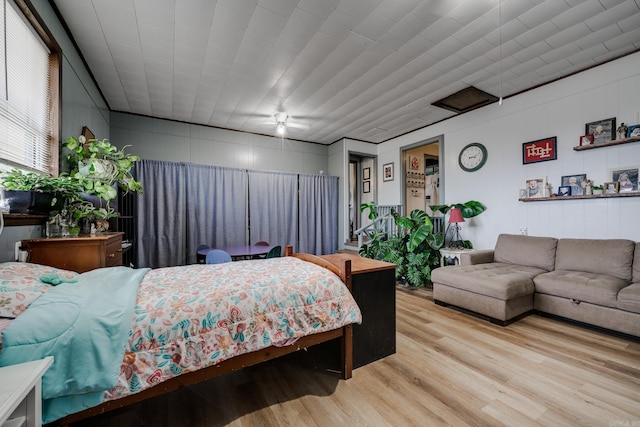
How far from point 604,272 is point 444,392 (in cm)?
255

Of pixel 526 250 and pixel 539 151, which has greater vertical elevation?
pixel 539 151

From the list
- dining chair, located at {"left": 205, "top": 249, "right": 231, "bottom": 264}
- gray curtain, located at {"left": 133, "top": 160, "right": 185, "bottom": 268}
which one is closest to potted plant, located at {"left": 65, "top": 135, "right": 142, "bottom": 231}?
dining chair, located at {"left": 205, "top": 249, "right": 231, "bottom": 264}

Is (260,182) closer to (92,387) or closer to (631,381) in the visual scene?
(92,387)

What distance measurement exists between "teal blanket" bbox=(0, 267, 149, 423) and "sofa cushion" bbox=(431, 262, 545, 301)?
313 cm

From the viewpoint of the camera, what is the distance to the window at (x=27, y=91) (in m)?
1.65

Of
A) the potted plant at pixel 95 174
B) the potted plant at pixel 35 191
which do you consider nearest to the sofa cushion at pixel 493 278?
the potted plant at pixel 95 174

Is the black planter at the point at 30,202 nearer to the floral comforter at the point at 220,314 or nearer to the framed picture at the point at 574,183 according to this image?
the floral comforter at the point at 220,314

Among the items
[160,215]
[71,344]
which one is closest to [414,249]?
[71,344]

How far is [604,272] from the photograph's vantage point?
2.80 meters

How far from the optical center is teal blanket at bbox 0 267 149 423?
0.94m

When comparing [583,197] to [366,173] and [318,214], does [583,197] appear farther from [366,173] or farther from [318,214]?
[318,214]

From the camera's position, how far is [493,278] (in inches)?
111

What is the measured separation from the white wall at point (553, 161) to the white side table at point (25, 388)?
477 centimetres

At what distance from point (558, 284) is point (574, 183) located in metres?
1.42
